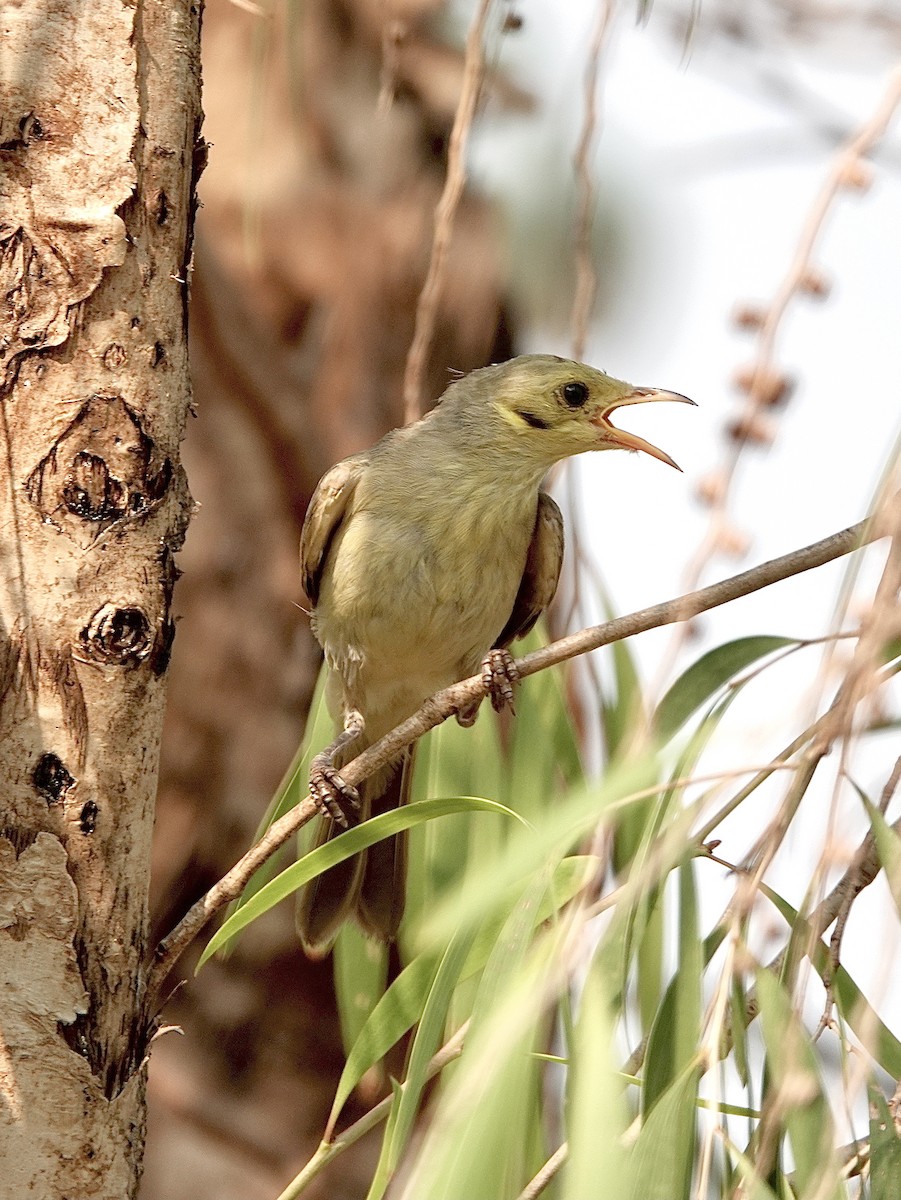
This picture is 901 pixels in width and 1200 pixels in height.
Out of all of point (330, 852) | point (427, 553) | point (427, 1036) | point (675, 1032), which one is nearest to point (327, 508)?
point (427, 553)

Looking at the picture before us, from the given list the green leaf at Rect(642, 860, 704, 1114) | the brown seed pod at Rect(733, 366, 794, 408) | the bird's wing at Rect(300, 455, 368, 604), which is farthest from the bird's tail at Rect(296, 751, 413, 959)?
the brown seed pod at Rect(733, 366, 794, 408)

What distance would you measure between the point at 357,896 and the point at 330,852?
138cm

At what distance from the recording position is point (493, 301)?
19.3 ft

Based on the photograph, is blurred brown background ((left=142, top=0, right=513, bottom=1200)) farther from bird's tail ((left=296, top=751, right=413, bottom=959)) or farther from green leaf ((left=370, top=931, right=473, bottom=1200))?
green leaf ((left=370, top=931, right=473, bottom=1200))

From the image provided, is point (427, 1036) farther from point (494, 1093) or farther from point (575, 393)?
point (575, 393)

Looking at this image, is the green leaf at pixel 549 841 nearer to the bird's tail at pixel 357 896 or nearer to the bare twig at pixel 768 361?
the bare twig at pixel 768 361

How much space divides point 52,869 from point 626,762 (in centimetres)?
93

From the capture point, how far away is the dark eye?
3853mm

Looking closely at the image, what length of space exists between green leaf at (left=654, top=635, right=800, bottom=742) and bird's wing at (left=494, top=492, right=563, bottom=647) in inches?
74.7

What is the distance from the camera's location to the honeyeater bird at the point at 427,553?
12.1ft

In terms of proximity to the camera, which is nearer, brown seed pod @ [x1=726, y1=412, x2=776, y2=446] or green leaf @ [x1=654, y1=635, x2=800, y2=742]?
brown seed pod @ [x1=726, y1=412, x2=776, y2=446]

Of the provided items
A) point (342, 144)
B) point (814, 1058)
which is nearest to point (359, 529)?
point (814, 1058)

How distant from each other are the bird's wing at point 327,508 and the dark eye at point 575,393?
2.00ft

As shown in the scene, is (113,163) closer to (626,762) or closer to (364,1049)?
(626,762)
